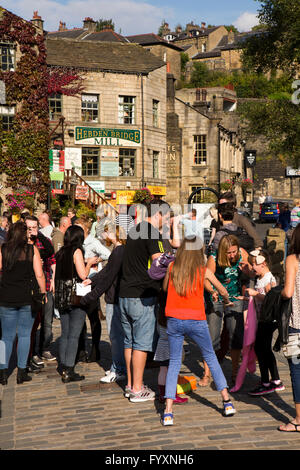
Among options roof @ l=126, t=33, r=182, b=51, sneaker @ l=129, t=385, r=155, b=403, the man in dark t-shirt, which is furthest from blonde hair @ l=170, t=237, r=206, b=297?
roof @ l=126, t=33, r=182, b=51

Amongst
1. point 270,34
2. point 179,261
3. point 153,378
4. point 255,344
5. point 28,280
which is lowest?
point 153,378

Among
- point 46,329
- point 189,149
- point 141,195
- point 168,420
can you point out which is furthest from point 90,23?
point 168,420

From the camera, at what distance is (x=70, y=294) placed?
293 inches

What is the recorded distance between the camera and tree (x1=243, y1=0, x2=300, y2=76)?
67.3 feet

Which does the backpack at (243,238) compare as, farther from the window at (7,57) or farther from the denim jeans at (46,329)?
the window at (7,57)

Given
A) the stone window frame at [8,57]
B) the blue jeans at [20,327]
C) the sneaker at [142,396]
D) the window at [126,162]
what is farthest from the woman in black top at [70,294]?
the window at [126,162]

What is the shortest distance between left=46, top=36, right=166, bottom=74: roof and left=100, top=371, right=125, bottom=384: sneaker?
2846cm

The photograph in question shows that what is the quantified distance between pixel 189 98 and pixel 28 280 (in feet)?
159

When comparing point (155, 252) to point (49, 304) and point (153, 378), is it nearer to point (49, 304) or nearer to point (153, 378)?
point (153, 378)

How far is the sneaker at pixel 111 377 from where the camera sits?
7311 millimetres

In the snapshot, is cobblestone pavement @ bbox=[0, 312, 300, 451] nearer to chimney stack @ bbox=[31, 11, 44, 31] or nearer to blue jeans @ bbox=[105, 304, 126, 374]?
blue jeans @ bbox=[105, 304, 126, 374]

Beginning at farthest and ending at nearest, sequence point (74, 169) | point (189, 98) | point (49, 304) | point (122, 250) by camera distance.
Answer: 1. point (189, 98)
2. point (74, 169)
3. point (49, 304)
4. point (122, 250)

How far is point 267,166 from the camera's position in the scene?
222 ft
